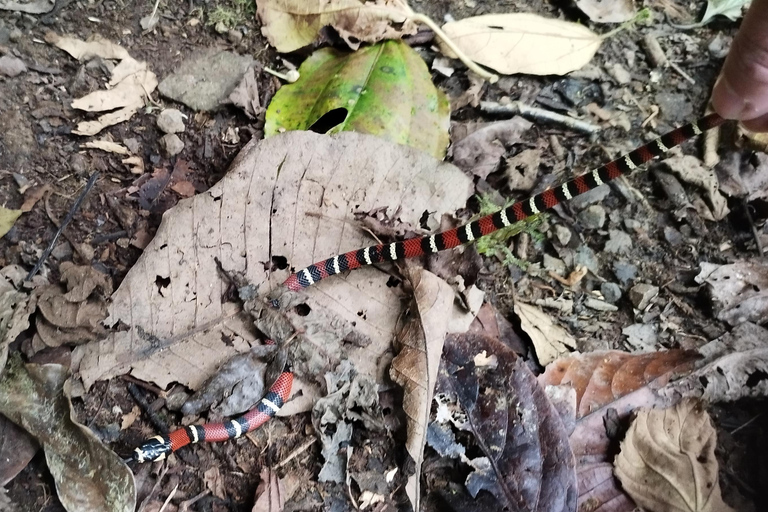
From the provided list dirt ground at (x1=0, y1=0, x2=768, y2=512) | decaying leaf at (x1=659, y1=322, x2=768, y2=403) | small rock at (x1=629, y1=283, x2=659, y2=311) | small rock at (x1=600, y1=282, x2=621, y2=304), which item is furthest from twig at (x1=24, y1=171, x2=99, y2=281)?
decaying leaf at (x1=659, y1=322, x2=768, y2=403)

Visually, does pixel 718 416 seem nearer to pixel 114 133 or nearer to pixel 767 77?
pixel 767 77

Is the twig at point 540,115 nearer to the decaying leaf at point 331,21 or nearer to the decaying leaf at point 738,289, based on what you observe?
the decaying leaf at point 331,21

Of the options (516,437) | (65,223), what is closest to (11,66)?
(65,223)

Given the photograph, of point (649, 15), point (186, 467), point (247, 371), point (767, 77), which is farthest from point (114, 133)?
point (649, 15)

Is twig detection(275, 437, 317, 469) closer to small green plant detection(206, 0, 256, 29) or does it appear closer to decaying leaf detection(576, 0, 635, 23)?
small green plant detection(206, 0, 256, 29)

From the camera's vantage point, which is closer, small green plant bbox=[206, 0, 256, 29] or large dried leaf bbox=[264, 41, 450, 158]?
large dried leaf bbox=[264, 41, 450, 158]

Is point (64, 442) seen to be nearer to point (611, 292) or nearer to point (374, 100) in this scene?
point (374, 100)
